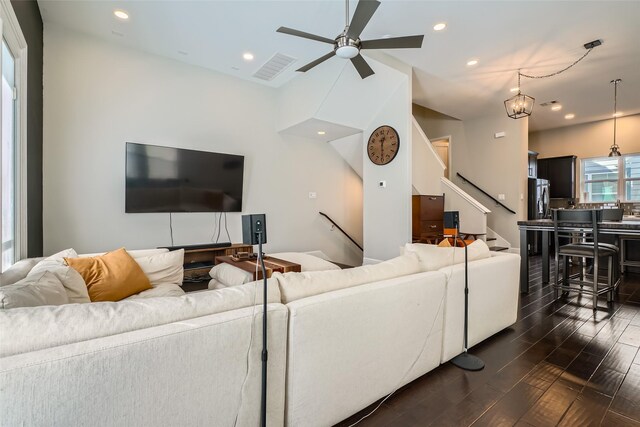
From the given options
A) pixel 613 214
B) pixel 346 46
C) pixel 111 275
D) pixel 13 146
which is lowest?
pixel 111 275

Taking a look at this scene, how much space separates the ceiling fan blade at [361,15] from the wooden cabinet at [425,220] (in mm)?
2922

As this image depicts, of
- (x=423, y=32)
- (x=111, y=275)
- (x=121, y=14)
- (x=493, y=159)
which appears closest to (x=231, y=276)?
(x=111, y=275)

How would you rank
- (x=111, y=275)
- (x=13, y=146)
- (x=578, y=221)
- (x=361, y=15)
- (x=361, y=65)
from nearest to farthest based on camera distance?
1. (x=111, y=275)
2. (x=361, y=15)
3. (x=13, y=146)
4. (x=361, y=65)
5. (x=578, y=221)

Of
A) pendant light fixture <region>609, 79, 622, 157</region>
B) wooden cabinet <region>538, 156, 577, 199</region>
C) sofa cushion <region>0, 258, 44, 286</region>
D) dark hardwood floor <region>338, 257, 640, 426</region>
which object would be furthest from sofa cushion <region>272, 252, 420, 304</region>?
wooden cabinet <region>538, 156, 577, 199</region>

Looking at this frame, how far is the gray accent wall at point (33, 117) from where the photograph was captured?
2.77m

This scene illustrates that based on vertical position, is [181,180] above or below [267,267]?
above

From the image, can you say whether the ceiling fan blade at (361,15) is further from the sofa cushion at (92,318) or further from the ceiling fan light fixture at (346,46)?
the sofa cushion at (92,318)

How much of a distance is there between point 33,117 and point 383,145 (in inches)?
176

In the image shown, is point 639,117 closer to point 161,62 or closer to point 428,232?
point 428,232

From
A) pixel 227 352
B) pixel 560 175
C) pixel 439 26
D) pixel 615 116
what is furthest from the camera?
pixel 560 175

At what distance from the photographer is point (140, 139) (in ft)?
13.2

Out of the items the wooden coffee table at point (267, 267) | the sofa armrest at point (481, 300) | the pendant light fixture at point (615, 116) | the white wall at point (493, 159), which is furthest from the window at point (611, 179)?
the wooden coffee table at point (267, 267)

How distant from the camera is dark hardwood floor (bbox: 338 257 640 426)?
157 cm

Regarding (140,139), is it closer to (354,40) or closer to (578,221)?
(354,40)
